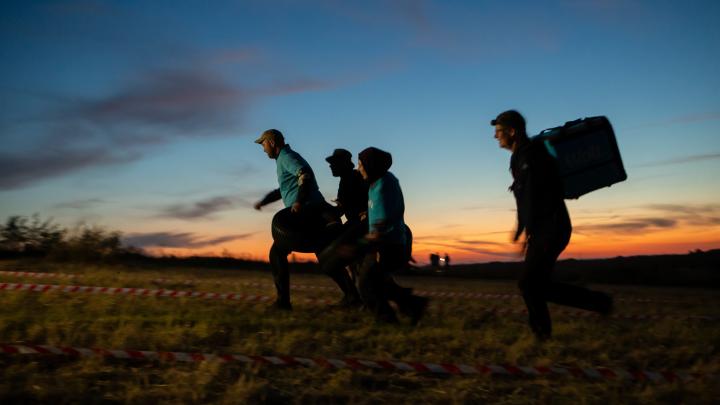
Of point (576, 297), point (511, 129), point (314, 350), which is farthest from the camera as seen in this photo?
point (576, 297)

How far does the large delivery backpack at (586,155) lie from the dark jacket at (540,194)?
2.85 feet

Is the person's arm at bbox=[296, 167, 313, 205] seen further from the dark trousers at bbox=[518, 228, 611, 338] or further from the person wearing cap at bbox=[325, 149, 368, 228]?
the dark trousers at bbox=[518, 228, 611, 338]

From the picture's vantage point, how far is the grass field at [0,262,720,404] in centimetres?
438

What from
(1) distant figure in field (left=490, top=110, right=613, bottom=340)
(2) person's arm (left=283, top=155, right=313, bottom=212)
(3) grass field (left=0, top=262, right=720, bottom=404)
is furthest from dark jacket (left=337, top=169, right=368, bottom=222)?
(1) distant figure in field (left=490, top=110, right=613, bottom=340)

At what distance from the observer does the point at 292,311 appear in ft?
25.9

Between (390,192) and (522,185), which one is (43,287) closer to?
(390,192)

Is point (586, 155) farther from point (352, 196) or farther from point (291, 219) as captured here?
→ point (291, 219)

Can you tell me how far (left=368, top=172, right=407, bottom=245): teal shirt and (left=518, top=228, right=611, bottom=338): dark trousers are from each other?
1.31 meters

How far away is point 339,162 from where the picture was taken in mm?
8367

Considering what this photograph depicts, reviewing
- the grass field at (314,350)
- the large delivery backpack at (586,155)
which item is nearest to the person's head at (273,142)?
the grass field at (314,350)

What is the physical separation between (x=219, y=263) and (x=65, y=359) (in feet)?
53.9

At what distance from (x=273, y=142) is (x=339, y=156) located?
853mm

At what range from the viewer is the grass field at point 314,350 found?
4.38 meters

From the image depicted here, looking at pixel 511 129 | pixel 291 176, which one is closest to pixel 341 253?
pixel 291 176
